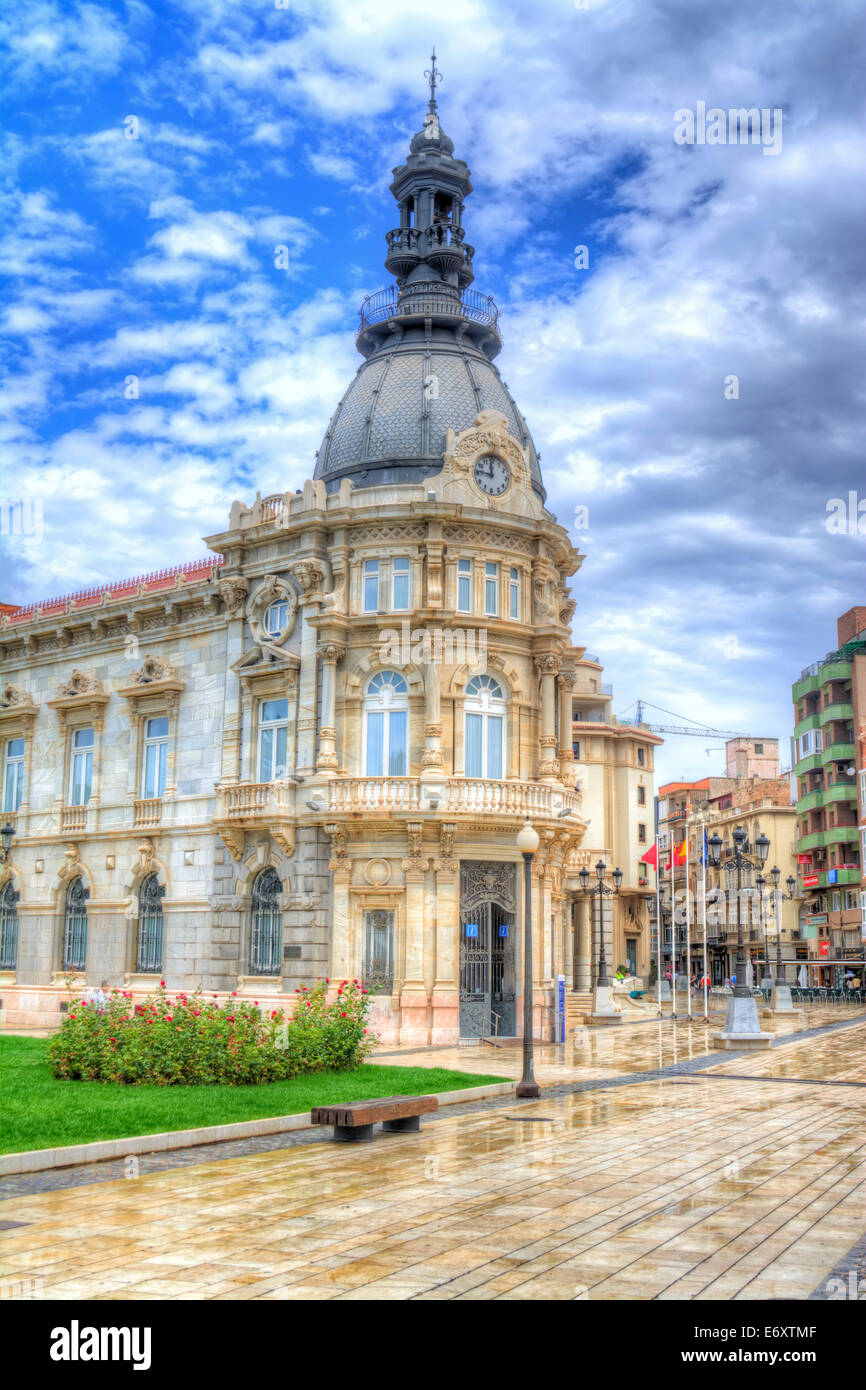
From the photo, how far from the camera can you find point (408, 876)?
31.1 m

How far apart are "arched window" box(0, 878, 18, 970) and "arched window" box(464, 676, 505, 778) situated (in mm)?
18731

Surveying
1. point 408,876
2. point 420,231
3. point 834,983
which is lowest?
point 834,983

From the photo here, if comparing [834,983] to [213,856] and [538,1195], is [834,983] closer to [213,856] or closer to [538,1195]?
[213,856]

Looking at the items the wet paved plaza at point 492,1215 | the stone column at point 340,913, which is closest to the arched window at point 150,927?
the stone column at point 340,913

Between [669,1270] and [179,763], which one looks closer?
[669,1270]

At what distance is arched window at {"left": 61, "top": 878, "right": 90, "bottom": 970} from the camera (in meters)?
39.8

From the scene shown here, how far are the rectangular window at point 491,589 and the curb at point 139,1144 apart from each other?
61.9 ft

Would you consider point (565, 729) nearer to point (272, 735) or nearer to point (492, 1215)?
point (272, 735)

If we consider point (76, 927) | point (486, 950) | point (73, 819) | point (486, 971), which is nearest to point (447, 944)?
point (486, 950)

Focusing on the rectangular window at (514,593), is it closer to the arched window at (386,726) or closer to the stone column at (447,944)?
the arched window at (386,726)

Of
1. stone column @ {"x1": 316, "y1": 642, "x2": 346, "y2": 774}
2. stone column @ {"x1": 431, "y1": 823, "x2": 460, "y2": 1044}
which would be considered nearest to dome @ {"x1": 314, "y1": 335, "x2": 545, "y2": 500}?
stone column @ {"x1": 316, "y1": 642, "x2": 346, "y2": 774}

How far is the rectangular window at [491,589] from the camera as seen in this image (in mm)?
33188
